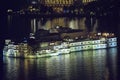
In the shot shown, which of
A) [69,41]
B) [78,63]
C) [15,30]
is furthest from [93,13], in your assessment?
[78,63]

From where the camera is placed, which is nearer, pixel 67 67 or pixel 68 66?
pixel 67 67

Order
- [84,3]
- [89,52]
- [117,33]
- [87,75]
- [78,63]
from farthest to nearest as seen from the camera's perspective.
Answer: [84,3] < [117,33] < [89,52] < [78,63] < [87,75]

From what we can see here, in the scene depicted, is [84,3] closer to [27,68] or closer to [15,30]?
[15,30]

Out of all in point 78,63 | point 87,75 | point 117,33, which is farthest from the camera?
point 117,33

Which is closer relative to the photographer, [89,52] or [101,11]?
[89,52]

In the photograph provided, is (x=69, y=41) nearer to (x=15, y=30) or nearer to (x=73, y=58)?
(x=73, y=58)

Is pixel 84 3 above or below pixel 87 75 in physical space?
above
